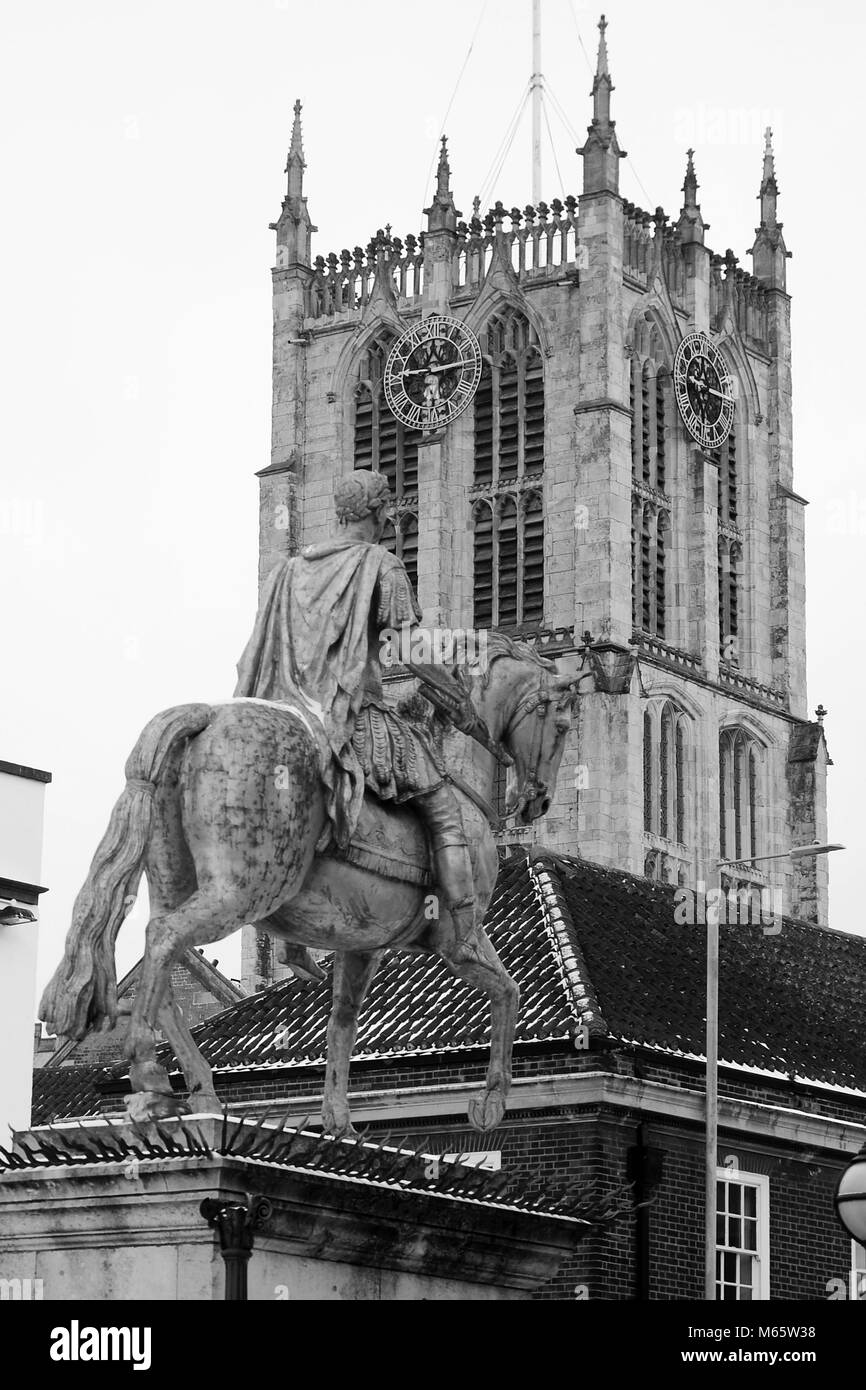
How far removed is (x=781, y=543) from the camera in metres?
101

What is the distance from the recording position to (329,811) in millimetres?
16984

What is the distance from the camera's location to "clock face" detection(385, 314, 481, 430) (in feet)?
320

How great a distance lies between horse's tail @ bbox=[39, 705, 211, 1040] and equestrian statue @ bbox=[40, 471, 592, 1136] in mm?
11

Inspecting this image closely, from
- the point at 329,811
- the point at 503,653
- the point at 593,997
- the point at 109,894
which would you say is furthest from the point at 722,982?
the point at 109,894

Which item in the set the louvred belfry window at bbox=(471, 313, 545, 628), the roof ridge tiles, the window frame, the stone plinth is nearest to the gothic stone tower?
the louvred belfry window at bbox=(471, 313, 545, 628)

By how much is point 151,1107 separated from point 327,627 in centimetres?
296

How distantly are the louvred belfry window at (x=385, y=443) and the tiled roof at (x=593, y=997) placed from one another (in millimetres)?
54885

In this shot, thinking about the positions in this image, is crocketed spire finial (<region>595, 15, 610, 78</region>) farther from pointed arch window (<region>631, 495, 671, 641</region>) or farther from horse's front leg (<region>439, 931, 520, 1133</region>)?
horse's front leg (<region>439, 931, 520, 1133</region>)

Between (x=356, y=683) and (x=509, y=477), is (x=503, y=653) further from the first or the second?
(x=509, y=477)

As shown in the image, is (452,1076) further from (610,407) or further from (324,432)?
(324,432)

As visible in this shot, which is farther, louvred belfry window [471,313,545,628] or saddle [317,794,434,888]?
louvred belfry window [471,313,545,628]
